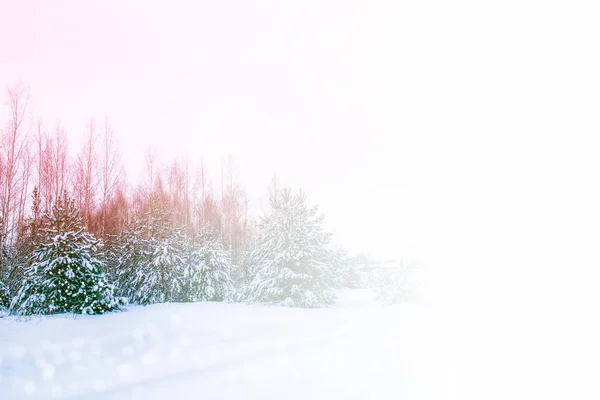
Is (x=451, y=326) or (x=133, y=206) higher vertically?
(x=133, y=206)

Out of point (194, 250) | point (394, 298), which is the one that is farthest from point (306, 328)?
point (194, 250)

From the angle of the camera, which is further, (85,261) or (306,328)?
(85,261)

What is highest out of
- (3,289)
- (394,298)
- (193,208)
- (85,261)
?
(193,208)

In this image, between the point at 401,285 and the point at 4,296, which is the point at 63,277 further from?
the point at 401,285

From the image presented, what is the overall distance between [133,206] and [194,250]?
16.1 metres

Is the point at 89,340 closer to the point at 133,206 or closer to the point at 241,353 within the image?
the point at 241,353

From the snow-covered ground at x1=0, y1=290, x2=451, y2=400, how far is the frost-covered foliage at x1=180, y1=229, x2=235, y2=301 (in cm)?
663

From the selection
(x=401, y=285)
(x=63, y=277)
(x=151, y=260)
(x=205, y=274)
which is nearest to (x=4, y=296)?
(x=63, y=277)

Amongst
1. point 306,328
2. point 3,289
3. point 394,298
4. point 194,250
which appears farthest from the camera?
point 194,250

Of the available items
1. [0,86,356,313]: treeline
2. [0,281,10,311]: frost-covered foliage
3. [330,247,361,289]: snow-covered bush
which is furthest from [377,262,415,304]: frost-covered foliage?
[0,281,10,311]: frost-covered foliage

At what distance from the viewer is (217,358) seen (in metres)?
6.80

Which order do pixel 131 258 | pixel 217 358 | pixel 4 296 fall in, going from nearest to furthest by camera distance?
1. pixel 217 358
2. pixel 4 296
3. pixel 131 258

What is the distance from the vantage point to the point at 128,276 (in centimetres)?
1692

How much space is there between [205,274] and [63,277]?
7564mm
